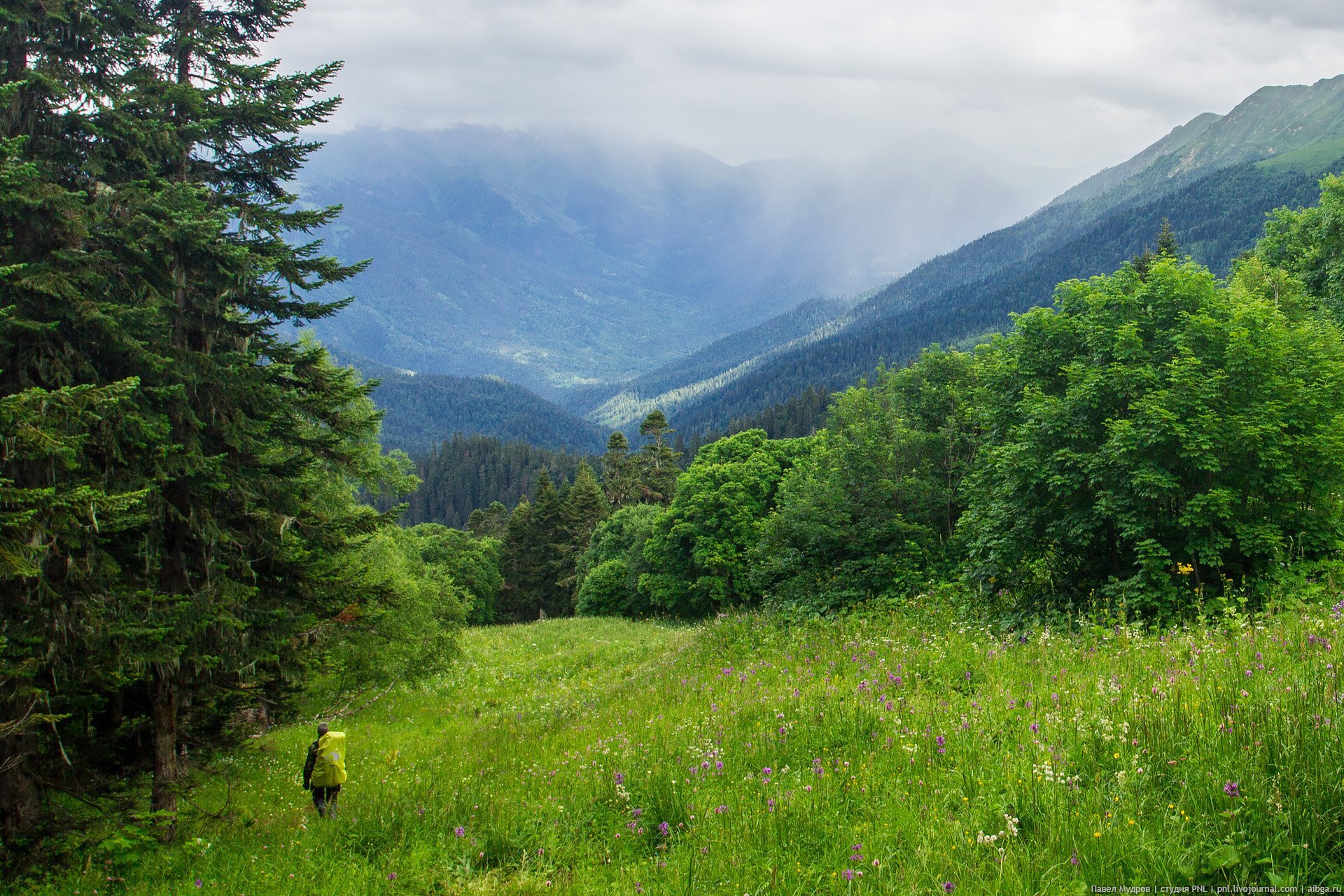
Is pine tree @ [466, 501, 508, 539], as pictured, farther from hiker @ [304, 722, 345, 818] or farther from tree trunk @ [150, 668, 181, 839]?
hiker @ [304, 722, 345, 818]

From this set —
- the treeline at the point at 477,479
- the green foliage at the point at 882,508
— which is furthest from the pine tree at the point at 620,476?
the treeline at the point at 477,479

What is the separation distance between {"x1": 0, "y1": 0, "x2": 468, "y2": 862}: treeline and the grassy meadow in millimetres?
1443

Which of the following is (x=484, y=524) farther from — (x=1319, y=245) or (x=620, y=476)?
(x=1319, y=245)

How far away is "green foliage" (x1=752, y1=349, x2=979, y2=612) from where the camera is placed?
20531mm

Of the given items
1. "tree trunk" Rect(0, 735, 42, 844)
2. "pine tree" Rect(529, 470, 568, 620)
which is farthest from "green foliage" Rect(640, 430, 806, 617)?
"tree trunk" Rect(0, 735, 42, 844)

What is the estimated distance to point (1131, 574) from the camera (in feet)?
42.1

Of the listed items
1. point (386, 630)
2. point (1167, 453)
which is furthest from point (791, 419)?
point (386, 630)

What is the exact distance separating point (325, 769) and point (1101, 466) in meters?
13.5

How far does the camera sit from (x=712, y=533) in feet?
156

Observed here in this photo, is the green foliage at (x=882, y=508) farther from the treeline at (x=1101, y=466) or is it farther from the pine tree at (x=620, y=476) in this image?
the pine tree at (x=620, y=476)

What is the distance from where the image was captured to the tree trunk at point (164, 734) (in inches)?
332

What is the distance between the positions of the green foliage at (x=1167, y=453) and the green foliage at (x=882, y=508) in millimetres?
5049

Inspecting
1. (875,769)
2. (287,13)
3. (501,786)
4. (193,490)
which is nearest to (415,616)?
(193,490)

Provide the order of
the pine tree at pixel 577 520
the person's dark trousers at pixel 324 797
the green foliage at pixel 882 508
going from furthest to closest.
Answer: the pine tree at pixel 577 520, the green foliage at pixel 882 508, the person's dark trousers at pixel 324 797
